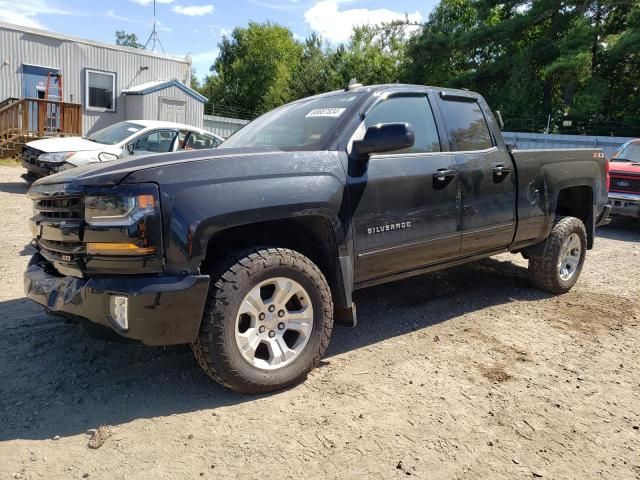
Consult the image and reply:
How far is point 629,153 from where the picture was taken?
1096 centimetres

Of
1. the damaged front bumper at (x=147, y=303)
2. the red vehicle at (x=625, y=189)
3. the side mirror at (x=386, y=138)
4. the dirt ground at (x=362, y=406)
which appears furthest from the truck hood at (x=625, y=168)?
the damaged front bumper at (x=147, y=303)

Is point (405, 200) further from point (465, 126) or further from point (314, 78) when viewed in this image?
point (314, 78)

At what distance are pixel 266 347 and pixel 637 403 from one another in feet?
7.46

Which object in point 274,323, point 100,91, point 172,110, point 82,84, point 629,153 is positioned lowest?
point 274,323

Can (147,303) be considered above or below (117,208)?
below

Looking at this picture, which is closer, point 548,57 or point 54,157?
point 54,157

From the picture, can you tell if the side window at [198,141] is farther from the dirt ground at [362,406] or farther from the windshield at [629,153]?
the windshield at [629,153]

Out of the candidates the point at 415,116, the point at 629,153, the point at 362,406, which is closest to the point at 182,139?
the point at 415,116

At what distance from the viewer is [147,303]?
107 inches

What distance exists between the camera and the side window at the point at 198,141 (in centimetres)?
1041

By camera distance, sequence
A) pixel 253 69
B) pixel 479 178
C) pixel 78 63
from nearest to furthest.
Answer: pixel 479 178 → pixel 78 63 → pixel 253 69

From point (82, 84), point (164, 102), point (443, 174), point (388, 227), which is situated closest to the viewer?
point (388, 227)

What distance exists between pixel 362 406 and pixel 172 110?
60.0 feet

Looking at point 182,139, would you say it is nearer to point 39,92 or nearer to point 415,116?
point 415,116
